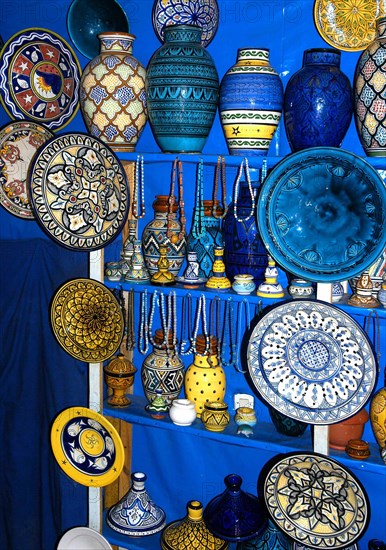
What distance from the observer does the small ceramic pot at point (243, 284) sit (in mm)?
1812

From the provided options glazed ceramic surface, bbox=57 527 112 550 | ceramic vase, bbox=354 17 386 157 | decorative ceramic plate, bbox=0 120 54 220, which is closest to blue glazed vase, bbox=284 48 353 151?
ceramic vase, bbox=354 17 386 157

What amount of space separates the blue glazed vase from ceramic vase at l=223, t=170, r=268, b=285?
0.23 metres

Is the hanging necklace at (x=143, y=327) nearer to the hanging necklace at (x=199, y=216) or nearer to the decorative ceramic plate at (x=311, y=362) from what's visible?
the hanging necklace at (x=199, y=216)

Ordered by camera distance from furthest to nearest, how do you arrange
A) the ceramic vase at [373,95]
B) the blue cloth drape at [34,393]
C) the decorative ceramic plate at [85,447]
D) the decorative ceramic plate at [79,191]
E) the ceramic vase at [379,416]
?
the blue cloth drape at [34,393] → the decorative ceramic plate at [85,447] → the decorative ceramic plate at [79,191] → the ceramic vase at [379,416] → the ceramic vase at [373,95]

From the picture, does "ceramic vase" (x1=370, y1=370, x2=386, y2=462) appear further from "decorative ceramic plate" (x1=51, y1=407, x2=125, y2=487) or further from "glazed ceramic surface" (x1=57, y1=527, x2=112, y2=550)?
"glazed ceramic surface" (x1=57, y1=527, x2=112, y2=550)

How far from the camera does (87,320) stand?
203 cm

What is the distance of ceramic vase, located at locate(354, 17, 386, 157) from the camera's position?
1583 mm

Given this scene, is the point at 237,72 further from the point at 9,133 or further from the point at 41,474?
the point at 41,474

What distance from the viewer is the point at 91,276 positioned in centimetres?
200

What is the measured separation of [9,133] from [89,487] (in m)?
1.09

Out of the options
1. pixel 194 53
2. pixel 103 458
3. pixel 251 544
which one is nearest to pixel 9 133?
pixel 194 53

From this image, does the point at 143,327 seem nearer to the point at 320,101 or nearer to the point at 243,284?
the point at 243,284

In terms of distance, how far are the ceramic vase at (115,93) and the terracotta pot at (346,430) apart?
946 millimetres

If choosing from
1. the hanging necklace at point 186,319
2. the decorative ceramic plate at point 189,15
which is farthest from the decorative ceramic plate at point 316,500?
the decorative ceramic plate at point 189,15
